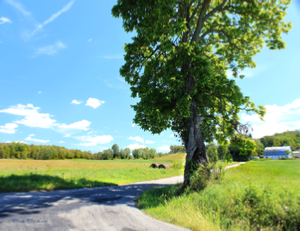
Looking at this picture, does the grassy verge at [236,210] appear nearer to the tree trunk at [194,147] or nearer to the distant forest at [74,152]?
the tree trunk at [194,147]

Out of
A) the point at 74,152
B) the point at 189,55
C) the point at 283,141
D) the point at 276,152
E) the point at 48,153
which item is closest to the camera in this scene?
the point at 189,55

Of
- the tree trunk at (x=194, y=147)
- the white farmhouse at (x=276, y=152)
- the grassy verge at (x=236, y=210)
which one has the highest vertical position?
the tree trunk at (x=194, y=147)

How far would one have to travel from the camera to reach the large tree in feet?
35.7

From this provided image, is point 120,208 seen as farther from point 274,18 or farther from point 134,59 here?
point 274,18

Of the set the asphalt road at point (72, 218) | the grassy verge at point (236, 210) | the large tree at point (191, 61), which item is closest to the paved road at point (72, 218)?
the asphalt road at point (72, 218)

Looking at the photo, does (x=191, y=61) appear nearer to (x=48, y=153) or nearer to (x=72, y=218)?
(x=72, y=218)

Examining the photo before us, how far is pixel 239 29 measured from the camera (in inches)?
512

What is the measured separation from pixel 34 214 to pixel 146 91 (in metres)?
9.23

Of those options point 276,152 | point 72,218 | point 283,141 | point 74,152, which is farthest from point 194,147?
point 283,141

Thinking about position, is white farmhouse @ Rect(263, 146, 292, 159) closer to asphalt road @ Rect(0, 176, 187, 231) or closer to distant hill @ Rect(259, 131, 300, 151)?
distant hill @ Rect(259, 131, 300, 151)

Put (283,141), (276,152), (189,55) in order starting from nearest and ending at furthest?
(189,55) → (276,152) → (283,141)

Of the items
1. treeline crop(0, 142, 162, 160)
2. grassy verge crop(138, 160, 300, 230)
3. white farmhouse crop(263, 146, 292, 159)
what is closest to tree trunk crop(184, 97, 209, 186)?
grassy verge crop(138, 160, 300, 230)

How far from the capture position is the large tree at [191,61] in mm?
10891

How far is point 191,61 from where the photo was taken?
11828mm
